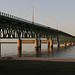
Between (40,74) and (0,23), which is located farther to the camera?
(0,23)

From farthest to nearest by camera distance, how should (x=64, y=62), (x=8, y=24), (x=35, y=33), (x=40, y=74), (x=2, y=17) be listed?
(x=35, y=33), (x=8, y=24), (x=2, y=17), (x=64, y=62), (x=40, y=74)

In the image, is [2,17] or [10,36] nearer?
[2,17]

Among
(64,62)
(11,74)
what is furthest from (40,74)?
(64,62)

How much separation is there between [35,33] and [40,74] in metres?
86.0

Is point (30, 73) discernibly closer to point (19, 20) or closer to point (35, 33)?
point (19, 20)

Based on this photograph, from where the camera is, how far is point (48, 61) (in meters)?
33.8

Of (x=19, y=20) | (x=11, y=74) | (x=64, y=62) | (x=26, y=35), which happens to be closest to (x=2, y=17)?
(x=19, y=20)

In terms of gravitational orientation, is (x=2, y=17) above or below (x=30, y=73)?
above

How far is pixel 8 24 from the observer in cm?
7081

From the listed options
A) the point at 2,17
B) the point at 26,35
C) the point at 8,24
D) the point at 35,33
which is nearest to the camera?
the point at 2,17

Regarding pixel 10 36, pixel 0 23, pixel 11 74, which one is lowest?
pixel 11 74

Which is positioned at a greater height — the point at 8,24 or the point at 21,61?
the point at 8,24

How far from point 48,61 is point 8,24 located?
40.5 meters

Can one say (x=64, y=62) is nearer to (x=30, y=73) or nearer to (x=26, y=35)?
(x=30, y=73)
